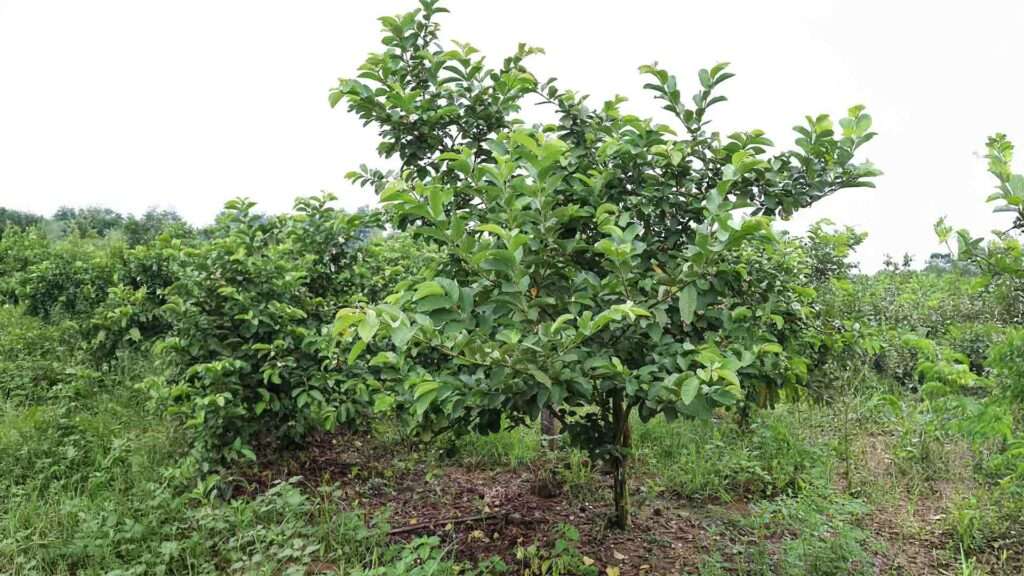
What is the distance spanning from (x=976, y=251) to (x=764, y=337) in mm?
763

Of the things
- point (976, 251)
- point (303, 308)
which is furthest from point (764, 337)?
point (303, 308)

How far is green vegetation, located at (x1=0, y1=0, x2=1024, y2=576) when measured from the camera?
2291 mm

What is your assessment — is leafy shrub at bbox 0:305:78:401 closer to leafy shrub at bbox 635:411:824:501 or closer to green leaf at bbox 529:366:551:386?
leafy shrub at bbox 635:411:824:501

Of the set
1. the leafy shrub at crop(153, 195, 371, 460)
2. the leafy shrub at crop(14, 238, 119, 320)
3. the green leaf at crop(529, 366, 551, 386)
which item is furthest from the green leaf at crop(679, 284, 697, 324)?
the leafy shrub at crop(14, 238, 119, 320)

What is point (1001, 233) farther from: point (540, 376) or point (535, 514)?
point (535, 514)

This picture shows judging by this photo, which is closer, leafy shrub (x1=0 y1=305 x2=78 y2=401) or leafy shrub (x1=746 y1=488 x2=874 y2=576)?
leafy shrub (x1=746 y1=488 x2=874 y2=576)

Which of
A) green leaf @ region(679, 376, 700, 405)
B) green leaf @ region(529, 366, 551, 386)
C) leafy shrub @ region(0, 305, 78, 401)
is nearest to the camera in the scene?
green leaf @ region(679, 376, 700, 405)

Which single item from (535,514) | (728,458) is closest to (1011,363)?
(728,458)

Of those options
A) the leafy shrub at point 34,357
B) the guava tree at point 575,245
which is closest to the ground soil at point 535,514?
the guava tree at point 575,245

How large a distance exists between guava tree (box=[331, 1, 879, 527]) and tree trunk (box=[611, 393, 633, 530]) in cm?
1

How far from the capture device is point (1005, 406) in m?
2.48

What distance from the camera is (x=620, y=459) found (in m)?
3.06

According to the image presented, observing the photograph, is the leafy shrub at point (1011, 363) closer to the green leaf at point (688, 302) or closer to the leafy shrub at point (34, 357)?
the green leaf at point (688, 302)

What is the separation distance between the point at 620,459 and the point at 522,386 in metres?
1.11
